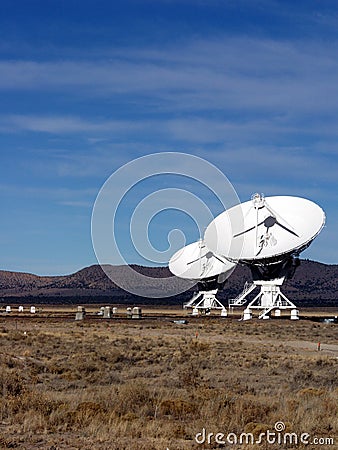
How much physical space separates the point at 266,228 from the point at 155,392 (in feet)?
152

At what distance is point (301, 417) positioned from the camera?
1477 centimetres

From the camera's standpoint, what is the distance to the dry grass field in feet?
43.4

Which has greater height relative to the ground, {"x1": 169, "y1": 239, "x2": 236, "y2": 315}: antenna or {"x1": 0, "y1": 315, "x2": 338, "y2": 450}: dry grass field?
{"x1": 169, "y1": 239, "x2": 236, "y2": 315}: antenna

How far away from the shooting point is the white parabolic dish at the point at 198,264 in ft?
279

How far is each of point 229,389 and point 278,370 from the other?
601 centimetres

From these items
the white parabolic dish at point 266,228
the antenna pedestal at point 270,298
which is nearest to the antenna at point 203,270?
the antenna pedestal at point 270,298

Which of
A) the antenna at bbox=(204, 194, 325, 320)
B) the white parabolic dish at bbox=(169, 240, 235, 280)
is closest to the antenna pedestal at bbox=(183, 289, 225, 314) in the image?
the white parabolic dish at bbox=(169, 240, 235, 280)

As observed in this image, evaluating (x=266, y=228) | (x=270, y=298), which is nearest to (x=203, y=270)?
(x=270, y=298)

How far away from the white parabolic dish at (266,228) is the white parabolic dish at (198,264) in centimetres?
1588

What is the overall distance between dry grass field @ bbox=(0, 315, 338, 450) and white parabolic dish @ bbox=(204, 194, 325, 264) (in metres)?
22.4

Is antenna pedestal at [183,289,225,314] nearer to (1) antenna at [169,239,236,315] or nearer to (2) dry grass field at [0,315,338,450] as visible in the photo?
(1) antenna at [169,239,236,315]

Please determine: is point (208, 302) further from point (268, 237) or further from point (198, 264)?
point (268, 237)

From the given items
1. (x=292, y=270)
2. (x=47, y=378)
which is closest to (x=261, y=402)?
(x=47, y=378)

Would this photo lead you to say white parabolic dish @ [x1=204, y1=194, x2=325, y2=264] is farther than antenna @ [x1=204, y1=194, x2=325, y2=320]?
No
